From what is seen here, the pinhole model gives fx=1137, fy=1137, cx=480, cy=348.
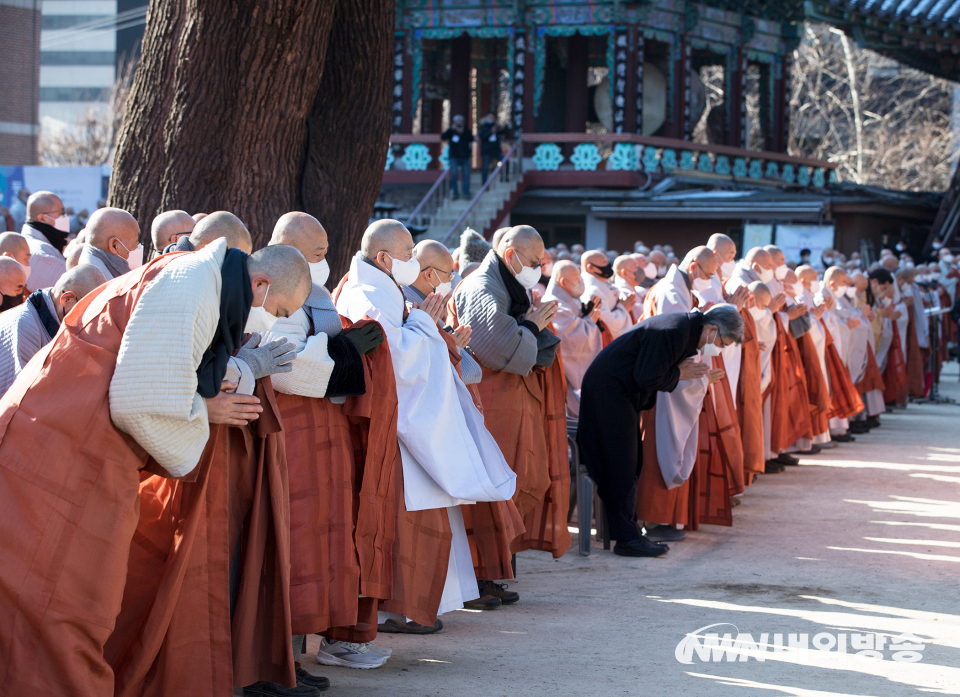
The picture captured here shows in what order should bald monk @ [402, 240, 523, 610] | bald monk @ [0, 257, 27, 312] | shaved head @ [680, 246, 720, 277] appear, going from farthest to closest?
shaved head @ [680, 246, 720, 277]
bald monk @ [402, 240, 523, 610]
bald monk @ [0, 257, 27, 312]

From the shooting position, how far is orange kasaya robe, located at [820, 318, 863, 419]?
11.4 m

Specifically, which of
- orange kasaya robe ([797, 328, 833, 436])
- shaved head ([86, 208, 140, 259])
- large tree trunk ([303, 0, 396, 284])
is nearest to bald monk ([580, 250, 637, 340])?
orange kasaya robe ([797, 328, 833, 436])

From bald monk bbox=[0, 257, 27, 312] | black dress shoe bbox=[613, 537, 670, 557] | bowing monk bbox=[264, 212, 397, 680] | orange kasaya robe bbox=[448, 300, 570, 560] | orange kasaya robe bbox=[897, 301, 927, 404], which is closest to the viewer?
bowing monk bbox=[264, 212, 397, 680]

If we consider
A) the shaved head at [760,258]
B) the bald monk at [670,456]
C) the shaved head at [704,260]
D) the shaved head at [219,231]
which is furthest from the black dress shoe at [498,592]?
the shaved head at [760,258]

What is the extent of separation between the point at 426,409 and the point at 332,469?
605mm

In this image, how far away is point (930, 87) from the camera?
37219mm

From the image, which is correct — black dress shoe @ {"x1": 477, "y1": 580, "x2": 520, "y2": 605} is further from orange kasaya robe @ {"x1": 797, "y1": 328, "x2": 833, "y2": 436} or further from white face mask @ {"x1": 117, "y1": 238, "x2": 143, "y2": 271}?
orange kasaya robe @ {"x1": 797, "y1": 328, "x2": 833, "y2": 436}

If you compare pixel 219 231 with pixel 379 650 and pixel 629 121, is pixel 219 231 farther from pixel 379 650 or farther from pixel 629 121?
pixel 629 121

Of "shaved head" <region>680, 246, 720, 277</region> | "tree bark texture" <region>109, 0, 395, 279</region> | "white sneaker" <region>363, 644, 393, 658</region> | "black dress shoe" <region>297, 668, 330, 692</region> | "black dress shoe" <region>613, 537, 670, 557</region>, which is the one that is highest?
"tree bark texture" <region>109, 0, 395, 279</region>

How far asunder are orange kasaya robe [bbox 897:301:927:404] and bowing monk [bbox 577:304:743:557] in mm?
9249

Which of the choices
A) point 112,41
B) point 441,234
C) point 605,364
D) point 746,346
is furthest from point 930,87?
point 112,41

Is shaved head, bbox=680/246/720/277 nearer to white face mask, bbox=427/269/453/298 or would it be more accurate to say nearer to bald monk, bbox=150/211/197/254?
white face mask, bbox=427/269/453/298

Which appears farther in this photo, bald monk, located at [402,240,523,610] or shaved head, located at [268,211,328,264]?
bald monk, located at [402,240,523,610]

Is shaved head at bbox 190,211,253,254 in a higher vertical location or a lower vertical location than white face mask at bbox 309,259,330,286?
higher
